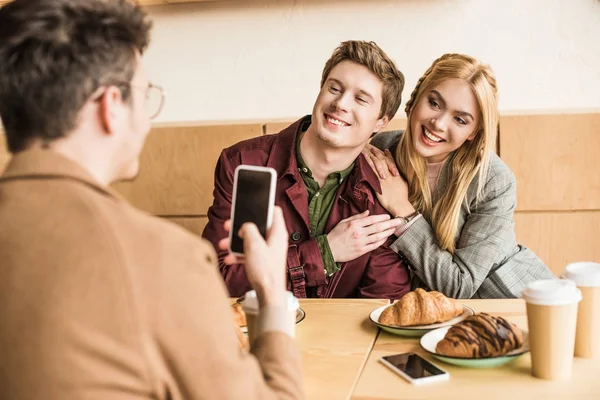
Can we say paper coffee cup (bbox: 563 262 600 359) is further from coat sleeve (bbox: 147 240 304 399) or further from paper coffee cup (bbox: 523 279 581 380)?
coat sleeve (bbox: 147 240 304 399)

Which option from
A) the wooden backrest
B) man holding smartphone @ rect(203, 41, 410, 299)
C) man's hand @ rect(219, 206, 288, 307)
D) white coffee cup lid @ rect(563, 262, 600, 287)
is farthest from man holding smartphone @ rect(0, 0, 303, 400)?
the wooden backrest

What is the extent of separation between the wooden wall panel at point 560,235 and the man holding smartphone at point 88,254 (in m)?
1.94

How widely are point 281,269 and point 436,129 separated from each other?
1180 millimetres

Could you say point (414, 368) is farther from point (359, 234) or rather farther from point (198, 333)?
point (359, 234)

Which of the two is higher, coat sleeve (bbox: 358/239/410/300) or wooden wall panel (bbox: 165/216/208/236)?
coat sleeve (bbox: 358/239/410/300)

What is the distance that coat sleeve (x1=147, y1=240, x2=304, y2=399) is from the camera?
0.80m

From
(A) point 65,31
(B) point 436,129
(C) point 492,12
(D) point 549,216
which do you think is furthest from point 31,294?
(C) point 492,12

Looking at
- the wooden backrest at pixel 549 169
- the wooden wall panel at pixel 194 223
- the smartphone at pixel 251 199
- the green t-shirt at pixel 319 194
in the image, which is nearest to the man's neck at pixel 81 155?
the smartphone at pixel 251 199

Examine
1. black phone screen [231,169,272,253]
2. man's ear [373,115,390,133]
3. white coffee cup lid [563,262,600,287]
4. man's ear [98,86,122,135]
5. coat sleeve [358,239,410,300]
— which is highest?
man's ear [98,86,122,135]

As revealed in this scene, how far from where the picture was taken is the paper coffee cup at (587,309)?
4.11ft

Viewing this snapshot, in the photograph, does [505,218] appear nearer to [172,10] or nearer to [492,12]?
[492,12]

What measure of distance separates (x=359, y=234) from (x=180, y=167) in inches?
44.1

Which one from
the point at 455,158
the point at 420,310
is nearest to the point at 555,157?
the point at 455,158

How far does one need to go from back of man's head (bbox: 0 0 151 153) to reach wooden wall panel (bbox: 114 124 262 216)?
1.87 m
